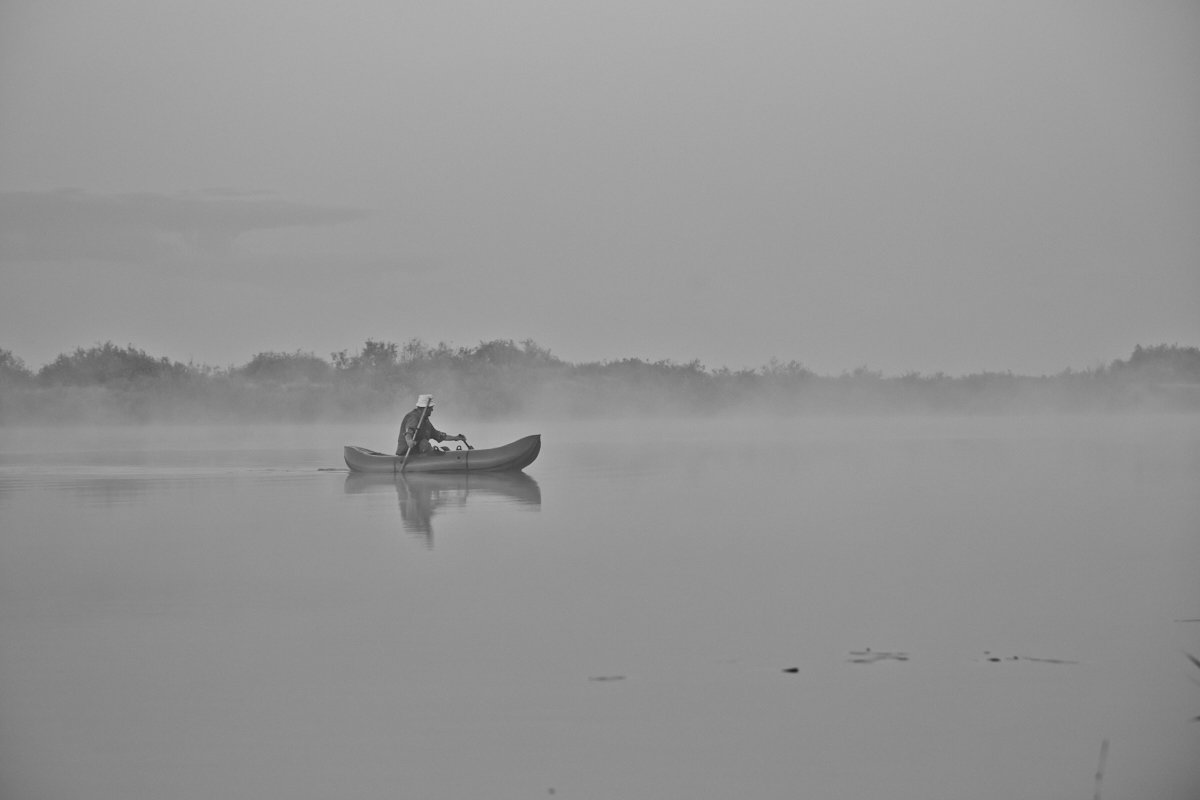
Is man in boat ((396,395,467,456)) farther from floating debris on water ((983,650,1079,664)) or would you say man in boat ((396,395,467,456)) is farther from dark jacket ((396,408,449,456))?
floating debris on water ((983,650,1079,664))

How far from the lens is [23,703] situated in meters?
6.80

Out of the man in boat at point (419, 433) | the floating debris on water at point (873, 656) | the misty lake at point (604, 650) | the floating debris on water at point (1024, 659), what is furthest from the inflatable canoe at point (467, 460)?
the floating debris on water at point (1024, 659)

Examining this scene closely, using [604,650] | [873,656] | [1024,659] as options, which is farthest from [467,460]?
[1024,659]

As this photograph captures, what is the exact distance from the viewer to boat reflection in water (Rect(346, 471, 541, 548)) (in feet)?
56.0

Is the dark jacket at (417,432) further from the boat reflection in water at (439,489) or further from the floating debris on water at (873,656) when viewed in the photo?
the floating debris on water at (873,656)

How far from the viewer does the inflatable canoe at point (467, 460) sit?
21.3m

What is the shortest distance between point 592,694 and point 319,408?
5670 cm

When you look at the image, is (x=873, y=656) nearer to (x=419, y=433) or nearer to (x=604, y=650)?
(x=604, y=650)

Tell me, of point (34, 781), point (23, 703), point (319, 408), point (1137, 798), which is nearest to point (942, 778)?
point (1137, 798)

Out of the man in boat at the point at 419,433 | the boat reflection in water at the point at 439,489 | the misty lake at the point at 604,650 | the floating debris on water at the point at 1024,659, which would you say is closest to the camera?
the misty lake at the point at 604,650

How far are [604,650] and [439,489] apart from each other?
44.0ft

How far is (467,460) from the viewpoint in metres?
21.5

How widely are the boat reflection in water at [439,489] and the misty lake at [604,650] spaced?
0.37 meters

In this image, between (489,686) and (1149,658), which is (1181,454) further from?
(489,686)
